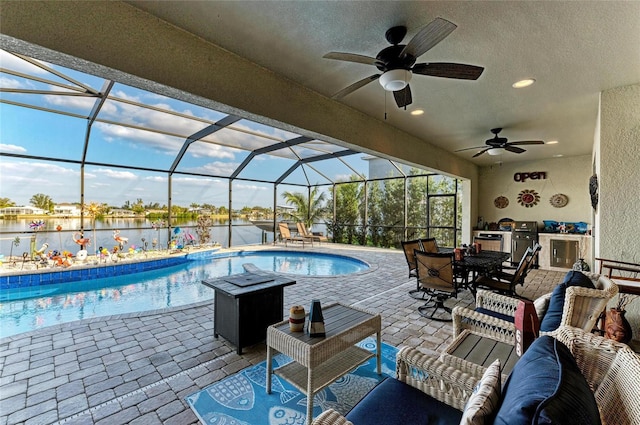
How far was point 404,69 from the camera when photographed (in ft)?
8.53

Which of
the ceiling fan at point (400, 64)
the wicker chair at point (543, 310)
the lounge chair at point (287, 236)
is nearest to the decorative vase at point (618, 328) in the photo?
the wicker chair at point (543, 310)

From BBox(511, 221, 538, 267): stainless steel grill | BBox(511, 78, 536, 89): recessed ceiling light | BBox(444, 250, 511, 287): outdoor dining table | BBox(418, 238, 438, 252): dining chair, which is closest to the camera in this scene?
BBox(511, 78, 536, 89): recessed ceiling light

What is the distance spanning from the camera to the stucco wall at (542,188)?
780 cm

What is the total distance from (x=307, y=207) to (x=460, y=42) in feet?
34.7

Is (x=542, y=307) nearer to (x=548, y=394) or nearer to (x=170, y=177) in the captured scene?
(x=548, y=394)

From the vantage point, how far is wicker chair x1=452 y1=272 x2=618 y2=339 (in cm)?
198

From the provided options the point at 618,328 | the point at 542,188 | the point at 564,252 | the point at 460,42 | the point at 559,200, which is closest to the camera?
the point at 460,42

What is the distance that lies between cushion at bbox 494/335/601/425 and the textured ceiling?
8.10 ft

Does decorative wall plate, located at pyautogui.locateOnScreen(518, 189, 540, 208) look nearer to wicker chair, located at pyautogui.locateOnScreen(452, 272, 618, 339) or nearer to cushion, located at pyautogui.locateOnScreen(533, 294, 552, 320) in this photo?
wicker chair, located at pyautogui.locateOnScreen(452, 272, 618, 339)

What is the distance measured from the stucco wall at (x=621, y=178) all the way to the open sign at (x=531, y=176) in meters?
5.36

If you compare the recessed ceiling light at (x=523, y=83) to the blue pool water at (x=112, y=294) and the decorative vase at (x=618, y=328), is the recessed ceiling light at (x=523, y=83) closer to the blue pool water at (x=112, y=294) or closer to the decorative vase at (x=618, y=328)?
the decorative vase at (x=618, y=328)

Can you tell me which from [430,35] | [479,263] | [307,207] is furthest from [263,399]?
[307,207]

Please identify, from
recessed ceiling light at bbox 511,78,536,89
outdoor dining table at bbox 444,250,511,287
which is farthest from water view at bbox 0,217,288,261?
recessed ceiling light at bbox 511,78,536,89

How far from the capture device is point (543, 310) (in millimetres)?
2326
